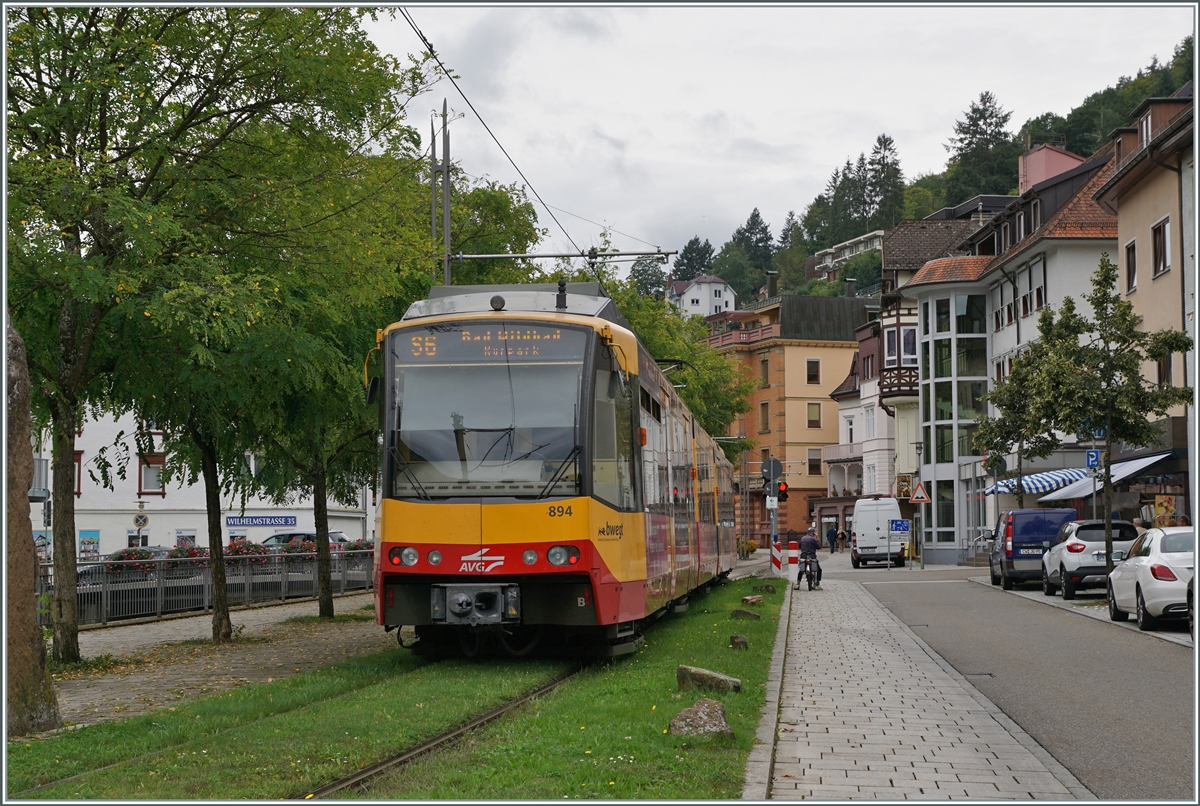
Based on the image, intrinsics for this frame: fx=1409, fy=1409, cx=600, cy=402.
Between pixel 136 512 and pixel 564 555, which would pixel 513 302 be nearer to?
pixel 564 555

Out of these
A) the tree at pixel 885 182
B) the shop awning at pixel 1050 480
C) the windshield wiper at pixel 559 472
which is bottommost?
the shop awning at pixel 1050 480

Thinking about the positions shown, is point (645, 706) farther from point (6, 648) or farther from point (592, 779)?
point (6, 648)

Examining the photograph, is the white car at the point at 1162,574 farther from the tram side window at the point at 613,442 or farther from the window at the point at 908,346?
the window at the point at 908,346

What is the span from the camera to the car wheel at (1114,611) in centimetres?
2238

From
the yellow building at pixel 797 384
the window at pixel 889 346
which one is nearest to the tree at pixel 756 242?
the yellow building at pixel 797 384

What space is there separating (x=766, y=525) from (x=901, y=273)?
3207 cm

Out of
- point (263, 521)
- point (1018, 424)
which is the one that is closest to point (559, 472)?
point (1018, 424)

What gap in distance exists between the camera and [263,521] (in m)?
66.8

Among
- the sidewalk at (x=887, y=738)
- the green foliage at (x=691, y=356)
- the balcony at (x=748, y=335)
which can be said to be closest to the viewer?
the sidewalk at (x=887, y=738)

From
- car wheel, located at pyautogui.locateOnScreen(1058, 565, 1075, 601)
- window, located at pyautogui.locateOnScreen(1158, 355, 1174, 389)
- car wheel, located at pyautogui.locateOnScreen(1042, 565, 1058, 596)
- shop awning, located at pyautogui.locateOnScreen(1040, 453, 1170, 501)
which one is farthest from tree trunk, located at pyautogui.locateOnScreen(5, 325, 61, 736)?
window, located at pyautogui.locateOnScreen(1158, 355, 1174, 389)

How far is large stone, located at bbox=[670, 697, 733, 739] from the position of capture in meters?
8.93

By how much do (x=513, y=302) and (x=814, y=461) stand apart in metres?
84.0

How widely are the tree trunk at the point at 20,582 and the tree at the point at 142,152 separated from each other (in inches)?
135

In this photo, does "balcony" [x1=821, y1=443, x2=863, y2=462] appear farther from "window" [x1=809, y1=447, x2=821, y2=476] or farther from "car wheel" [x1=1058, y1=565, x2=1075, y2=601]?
"car wheel" [x1=1058, y1=565, x2=1075, y2=601]
